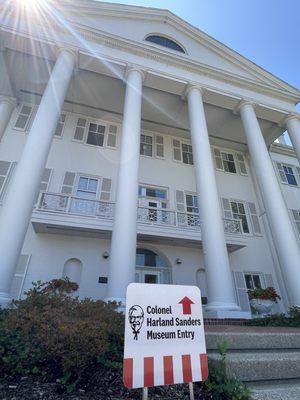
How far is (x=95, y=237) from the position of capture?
1138 centimetres

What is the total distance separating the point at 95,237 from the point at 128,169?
4.44m

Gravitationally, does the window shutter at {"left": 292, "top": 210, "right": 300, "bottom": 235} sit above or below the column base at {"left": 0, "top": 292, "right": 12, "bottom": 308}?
above

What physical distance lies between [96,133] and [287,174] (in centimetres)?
1342

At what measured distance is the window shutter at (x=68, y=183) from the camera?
1222 centimetres

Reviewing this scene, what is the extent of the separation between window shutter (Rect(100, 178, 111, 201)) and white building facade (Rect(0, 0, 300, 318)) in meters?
0.06

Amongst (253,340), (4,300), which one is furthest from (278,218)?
(4,300)

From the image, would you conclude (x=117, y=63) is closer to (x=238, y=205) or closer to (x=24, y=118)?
(x=24, y=118)

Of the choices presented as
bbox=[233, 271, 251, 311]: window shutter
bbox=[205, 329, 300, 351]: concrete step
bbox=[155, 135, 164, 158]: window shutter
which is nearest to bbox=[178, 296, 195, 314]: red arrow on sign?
bbox=[205, 329, 300, 351]: concrete step

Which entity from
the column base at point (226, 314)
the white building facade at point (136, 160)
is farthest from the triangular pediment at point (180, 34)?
the column base at point (226, 314)

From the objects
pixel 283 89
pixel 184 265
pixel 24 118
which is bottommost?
pixel 184 265

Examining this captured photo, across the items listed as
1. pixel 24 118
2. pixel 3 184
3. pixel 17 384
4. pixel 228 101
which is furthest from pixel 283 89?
pixel 17 384

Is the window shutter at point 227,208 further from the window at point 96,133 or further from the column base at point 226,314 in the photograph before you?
the column base at point 226,314

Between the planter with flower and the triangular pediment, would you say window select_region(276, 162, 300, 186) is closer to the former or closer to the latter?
the triangular pediment

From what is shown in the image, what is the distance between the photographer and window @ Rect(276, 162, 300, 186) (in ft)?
56.0
